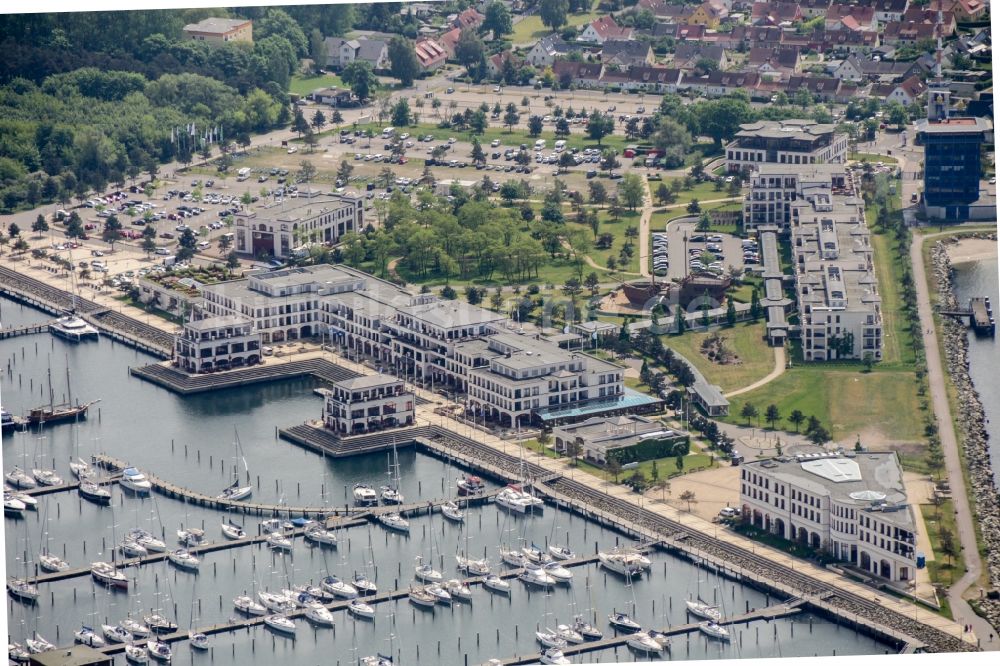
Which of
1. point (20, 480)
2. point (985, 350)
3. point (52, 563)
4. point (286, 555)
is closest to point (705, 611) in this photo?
point (286, 555)

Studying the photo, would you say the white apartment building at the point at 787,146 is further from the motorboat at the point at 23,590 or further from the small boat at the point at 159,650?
the small boat at the point at 159,650

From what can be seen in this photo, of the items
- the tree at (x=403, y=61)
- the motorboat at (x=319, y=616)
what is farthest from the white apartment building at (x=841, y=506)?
the tree at (x=403, y=61)

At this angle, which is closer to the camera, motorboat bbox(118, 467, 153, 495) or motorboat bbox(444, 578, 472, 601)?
motorboat bbox(444, 578, 472, 601)

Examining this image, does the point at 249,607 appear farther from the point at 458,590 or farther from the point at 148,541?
the point at 148,541

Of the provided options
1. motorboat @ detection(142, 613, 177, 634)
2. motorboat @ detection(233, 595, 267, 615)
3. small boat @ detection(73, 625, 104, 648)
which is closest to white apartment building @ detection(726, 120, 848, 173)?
motorboat @ detection(233, 595, 267, 615)

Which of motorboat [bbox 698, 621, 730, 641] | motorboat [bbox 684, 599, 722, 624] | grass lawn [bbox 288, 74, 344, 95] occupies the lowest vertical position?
motorboat [bbox 698, 621, 730, 641]

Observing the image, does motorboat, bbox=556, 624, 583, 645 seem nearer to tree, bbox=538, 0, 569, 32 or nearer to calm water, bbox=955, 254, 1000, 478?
calm water, bbox=955, 254, 1000, 478
